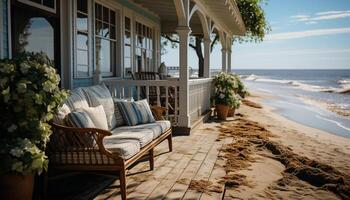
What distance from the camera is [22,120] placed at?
286 centimetres

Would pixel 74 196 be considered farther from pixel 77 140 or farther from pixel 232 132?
pixel 232 132

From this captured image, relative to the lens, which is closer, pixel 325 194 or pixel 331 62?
pixel 325 194

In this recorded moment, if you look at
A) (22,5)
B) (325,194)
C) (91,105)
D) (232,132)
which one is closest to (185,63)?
(232,132)

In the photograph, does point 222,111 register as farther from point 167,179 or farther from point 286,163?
point 167,179

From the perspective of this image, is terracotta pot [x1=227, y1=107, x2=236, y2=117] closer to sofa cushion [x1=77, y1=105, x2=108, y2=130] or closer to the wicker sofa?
sofa cushion [x1=77, y1=105, x2=108, y2=130]

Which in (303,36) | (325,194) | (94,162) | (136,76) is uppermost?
(303,36)

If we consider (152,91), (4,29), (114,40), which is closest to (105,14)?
(114,40)

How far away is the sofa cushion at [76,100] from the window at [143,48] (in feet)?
15.6

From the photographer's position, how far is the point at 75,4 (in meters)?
5.56

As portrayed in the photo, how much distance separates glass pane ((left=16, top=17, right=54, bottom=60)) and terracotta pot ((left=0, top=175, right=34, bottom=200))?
1.92 meters

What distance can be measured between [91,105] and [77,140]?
107cm

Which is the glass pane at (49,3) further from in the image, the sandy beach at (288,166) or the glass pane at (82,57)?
the sandy beach at (288,166)

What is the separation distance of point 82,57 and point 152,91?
61.0 inches

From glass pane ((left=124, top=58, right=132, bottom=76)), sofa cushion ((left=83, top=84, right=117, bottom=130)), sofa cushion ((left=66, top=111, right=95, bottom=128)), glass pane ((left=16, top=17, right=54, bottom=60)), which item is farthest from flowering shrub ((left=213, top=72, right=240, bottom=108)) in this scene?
sofa cushion ((left=66, top=111, right=95, bottom=128))
